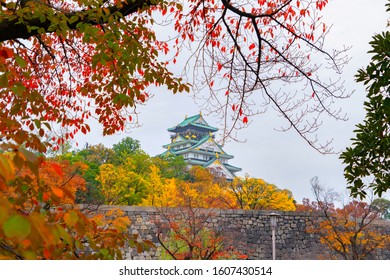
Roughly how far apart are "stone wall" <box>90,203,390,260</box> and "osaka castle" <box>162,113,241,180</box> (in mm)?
28878

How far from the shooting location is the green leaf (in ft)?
4.50

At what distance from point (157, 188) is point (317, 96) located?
17870 mm

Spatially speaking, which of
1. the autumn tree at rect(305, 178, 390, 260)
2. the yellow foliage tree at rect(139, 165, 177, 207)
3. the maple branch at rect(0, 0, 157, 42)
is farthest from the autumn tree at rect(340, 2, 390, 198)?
the yellow foliage tree at rect(139, 165, 177, 207)

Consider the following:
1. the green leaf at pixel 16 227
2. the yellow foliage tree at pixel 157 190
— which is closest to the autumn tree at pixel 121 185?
the yellow foliage tree at pixel 157 190

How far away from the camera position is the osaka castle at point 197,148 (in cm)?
5022

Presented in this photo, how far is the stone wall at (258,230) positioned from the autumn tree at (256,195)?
437cm

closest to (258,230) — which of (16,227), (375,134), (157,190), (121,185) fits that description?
(157,190)

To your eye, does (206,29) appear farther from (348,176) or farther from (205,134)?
(205,134)

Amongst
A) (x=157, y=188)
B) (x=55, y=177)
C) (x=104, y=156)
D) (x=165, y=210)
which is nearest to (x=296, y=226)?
(x=165, y=210)

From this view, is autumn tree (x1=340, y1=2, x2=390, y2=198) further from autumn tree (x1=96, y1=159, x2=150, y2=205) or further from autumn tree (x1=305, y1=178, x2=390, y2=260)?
autumn tree (x1=96, y1=159, x2=150, y2=205)

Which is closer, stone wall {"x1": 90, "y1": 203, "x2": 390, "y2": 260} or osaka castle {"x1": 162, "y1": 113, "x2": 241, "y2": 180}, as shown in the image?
stone wall {"x1": 90, "y1": 203, "x2": 390, "y2": 260}

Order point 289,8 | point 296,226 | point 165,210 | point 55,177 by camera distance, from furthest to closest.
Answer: point 296,226 → point 165,210 → point 55,177 → point 289,8

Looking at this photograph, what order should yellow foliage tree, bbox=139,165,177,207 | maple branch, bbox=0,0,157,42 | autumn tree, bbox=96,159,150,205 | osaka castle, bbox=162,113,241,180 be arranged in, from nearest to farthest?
maple branch, bbox=0,0,157,42, autumn tree, bbox=96,159,150,205, yellow foliage tree, bbox=139,165,177,207, osaka castle, bbox=162,113,241,180

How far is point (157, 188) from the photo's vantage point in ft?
78.6
